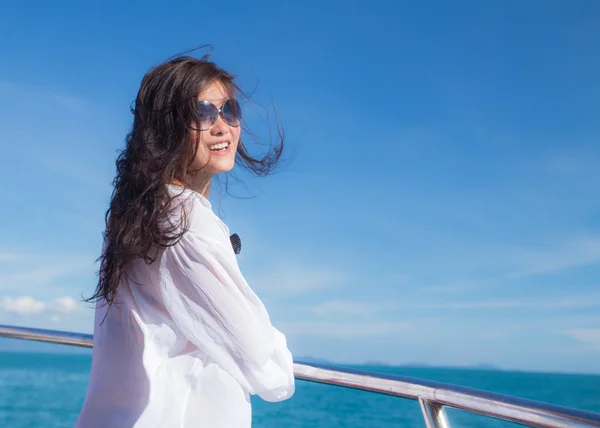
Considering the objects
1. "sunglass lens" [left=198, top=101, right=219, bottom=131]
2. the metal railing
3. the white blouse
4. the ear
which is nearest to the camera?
the metal railing

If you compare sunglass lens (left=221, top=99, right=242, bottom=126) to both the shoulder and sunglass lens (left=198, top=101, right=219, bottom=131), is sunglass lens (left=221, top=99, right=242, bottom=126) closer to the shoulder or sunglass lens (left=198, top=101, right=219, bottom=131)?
sunglass lens (left=198, top=101, right=219, bottom=131)

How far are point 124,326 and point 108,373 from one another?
98 mm

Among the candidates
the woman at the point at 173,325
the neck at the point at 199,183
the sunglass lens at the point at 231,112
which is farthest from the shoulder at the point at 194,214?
the sunglass lens at the point at 231,112

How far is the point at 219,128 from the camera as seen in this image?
154 cm

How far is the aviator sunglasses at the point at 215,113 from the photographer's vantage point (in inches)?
59.1

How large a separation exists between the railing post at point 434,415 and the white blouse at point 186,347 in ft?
1.05

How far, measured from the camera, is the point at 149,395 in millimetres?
1167

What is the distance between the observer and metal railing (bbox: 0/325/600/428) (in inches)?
36.8

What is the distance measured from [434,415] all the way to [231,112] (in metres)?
0.90

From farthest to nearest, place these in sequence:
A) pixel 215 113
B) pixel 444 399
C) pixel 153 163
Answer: pixel 215 113 → pixel 153 163 → pixel 444 399

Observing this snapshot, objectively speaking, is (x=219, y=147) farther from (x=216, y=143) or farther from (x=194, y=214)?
(x=194, y=214)

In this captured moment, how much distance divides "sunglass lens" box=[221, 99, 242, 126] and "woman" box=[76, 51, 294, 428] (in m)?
Result: 0.24

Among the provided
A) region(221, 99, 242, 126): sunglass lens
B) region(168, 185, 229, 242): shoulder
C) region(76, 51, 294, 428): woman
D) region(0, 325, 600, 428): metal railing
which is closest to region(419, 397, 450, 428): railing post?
region(0, 325, 600, 428): metal railing

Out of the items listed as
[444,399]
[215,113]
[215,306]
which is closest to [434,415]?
[444,399]
